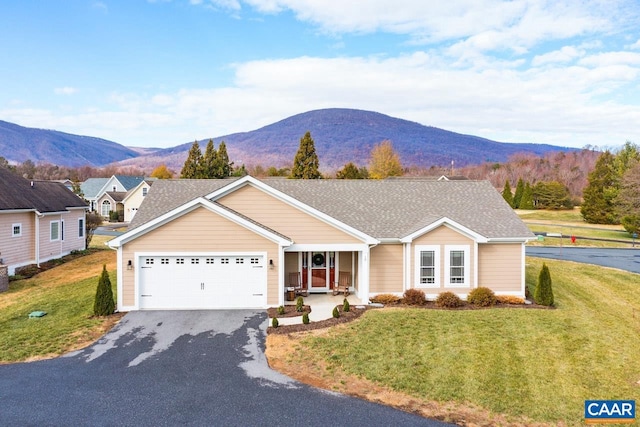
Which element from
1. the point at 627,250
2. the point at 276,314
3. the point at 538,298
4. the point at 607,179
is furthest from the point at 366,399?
the point at 607,179

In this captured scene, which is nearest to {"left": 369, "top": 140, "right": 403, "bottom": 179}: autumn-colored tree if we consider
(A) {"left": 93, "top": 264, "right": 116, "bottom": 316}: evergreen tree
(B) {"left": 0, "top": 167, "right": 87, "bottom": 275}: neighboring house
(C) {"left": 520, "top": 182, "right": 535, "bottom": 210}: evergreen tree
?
Answer: (C) {"left": 520, "top": 182, "right": 535, "bottom": 210}: evergreen tree

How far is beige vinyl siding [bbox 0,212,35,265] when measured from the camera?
840 inches

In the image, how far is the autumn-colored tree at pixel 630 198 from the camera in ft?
141

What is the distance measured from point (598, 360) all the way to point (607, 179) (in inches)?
2088

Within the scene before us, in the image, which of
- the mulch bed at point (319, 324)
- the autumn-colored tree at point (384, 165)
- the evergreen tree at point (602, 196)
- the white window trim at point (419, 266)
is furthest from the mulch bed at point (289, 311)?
the autumn-colored tree at point (384, 165)

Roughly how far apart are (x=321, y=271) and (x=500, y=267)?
26.5 feet

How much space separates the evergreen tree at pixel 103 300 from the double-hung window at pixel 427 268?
12387mm

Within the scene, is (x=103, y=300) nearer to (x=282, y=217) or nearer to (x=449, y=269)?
(x=282, y=217)

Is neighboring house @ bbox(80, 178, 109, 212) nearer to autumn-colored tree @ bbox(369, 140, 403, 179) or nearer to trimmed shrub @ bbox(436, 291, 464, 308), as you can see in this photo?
autumn-colored tree @ bbox(369, 140, 403, 179)

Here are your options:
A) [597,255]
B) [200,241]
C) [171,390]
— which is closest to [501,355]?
[171,390]

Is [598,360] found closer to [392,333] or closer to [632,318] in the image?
[392,333]

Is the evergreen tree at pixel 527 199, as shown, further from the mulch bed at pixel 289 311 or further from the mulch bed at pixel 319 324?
the mulch bed at pixel 289 311

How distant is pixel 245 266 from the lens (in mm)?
16203

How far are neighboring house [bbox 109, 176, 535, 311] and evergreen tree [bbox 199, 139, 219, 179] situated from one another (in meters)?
39.6
